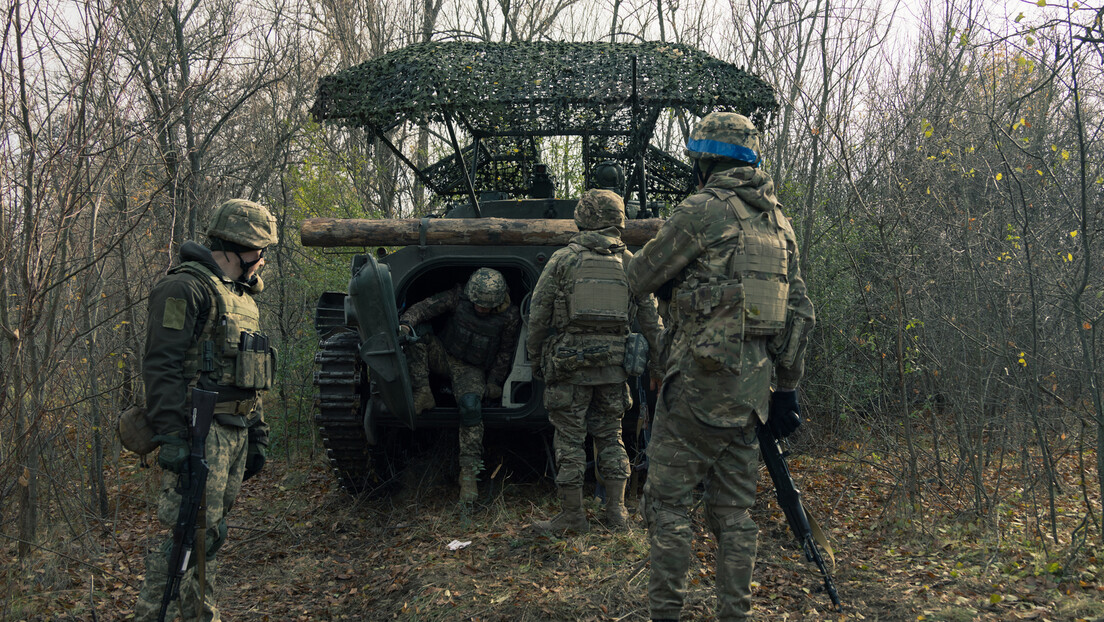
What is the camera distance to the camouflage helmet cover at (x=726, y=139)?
3484 millimetres

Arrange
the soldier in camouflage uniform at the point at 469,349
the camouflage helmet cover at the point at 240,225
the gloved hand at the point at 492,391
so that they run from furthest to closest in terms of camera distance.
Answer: the gloved hand at the point at 492,391 < the soldier in camouflage uniform at the point at 469,349 < the camouflage helmet cover at the point at 240,225

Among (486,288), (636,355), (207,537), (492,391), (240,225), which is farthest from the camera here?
(492,391)

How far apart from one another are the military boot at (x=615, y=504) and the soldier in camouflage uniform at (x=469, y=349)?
1.04 m

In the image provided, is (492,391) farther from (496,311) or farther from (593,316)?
(593,316)

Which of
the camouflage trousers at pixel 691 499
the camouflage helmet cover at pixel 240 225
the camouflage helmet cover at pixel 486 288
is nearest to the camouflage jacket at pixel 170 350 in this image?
the camouflage helmet cover at pixel 240 225

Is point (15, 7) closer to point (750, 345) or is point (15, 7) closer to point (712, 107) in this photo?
point (750, 345)

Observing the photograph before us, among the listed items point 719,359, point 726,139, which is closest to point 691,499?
point 719,359

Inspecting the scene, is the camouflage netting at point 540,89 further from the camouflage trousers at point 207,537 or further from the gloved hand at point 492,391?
the camouflage trousers at point 207,537

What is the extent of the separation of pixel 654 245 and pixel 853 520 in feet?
9.81

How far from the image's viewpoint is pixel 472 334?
6133 millimetres

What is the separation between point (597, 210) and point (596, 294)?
536 millimetres

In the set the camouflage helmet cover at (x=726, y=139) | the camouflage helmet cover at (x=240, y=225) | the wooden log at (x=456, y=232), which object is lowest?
the camouflage helmet cover at (x=240, y=225)

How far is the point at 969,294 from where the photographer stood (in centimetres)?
551

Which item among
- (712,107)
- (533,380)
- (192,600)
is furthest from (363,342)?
(712,107)
